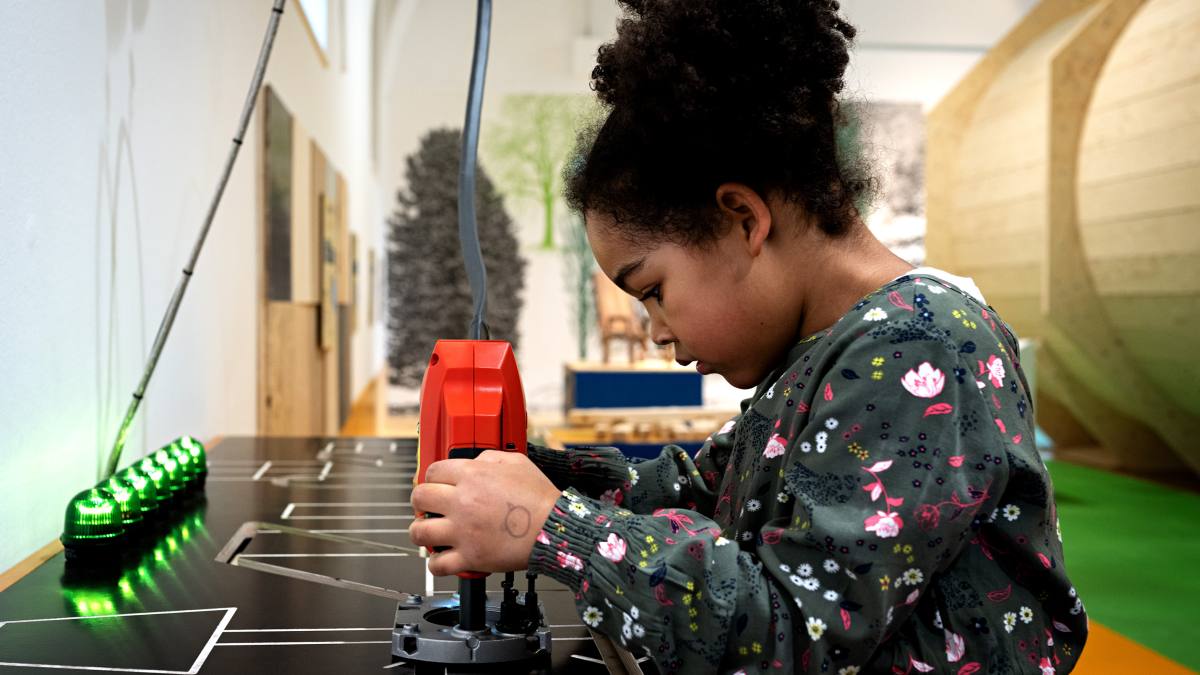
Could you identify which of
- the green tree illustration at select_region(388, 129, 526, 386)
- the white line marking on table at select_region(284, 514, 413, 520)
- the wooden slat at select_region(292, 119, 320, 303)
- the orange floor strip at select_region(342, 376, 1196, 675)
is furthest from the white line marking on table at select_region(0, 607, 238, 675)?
the green tree illustration at select_region(388, 129, 526, 386)

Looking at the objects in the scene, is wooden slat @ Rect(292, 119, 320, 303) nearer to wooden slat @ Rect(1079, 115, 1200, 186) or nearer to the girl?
the girl

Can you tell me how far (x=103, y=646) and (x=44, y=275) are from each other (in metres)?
0.58

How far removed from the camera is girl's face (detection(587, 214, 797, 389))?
0.80 metres

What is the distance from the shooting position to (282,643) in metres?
0.79

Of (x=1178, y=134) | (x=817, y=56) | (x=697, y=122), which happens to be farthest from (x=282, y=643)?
(x=1178, y=134)

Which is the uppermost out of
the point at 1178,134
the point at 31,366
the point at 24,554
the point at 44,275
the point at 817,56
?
the point at 1178,134

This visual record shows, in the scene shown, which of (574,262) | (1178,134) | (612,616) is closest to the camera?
(612,616)

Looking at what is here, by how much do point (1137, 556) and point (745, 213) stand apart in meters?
3.36

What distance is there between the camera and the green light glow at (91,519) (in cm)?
103

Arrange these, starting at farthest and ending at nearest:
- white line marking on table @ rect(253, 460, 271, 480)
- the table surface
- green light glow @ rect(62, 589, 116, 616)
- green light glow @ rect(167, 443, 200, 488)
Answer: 1. white line marking on table @ rect(253, 460, 271, 480)
2. green light glow @ rect(167, 443, 200, 488)
3. green light glow @ rect(62, 589, 116, 616)
4. the table surface

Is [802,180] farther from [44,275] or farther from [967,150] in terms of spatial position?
[967,150]

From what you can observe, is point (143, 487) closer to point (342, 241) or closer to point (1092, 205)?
point (1092, 205)

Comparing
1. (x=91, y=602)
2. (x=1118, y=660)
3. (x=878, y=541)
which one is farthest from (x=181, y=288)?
(x=1118, y=660)

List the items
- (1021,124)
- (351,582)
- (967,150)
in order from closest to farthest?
1. (351,582)
2. (1021,124)
3. (967,150)
